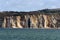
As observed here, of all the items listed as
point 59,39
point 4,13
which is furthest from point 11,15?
point 59,39

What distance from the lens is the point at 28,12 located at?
150750 millimetres

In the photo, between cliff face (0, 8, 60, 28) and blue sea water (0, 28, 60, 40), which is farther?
cliff face (0, 8, 60, 28)

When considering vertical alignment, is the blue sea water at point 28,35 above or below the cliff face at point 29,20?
below

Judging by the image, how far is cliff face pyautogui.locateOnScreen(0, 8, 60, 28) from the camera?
456 ft

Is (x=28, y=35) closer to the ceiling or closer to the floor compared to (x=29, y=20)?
closer to the floor

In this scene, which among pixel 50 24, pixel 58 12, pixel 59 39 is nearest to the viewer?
pixel 59 39

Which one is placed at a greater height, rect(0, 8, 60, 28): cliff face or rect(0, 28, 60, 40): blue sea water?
rect(0, 8, 60, 28): cliff face

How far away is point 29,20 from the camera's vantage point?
14062cm

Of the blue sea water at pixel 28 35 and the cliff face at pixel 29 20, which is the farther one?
the cliff face at pixel 29 20

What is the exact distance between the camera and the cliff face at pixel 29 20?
138875 mm

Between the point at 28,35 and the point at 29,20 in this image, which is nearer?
the point at 28,35

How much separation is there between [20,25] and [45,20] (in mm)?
7482

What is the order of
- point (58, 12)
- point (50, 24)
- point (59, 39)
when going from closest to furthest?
point (59, 39) → point (50, 24) → point (58, 12)

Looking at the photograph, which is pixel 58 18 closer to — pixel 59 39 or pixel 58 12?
pixel 58 12
